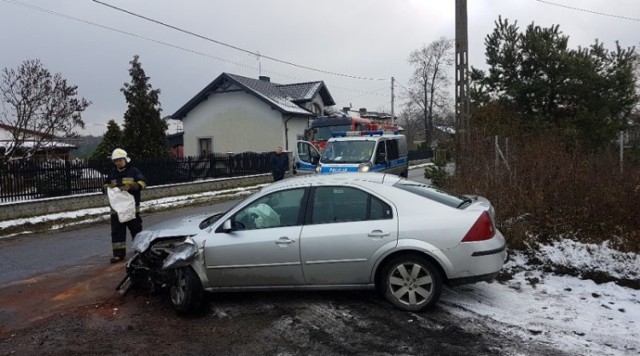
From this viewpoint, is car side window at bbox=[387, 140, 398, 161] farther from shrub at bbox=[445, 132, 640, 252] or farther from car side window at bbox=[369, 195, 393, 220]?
car side window at bbox=[369, 195, 393, 220]

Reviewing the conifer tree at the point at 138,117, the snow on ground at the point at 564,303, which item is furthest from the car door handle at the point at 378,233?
the conifer tree at the point at 138,117

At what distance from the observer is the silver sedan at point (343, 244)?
4.87m

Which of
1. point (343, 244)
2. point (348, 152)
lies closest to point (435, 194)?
point (343, 244)

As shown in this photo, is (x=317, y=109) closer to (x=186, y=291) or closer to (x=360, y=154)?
(x=360, y=154)

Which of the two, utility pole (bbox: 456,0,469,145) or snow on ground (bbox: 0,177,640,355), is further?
utility pole (bbox: 456,0,469,145)

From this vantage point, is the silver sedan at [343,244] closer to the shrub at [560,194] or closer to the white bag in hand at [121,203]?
the shrub at [560,194]

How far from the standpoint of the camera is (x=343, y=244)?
4996 mm

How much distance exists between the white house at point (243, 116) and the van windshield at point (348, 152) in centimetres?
1579

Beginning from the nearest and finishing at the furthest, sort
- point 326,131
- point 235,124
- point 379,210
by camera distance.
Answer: point 379,210 < point 326,131 < point 235,124

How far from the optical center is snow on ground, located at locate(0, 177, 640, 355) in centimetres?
431

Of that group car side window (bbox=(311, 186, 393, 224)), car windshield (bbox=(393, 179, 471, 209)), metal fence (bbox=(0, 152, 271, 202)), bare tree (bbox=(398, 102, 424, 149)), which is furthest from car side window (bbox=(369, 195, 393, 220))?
bare tree (bbox=(398, 102, 424, 149))

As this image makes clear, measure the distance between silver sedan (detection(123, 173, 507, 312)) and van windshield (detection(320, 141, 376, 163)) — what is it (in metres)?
8.34

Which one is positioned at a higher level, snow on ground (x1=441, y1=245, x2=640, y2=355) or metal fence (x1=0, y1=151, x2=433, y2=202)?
metal fence (x1=0, y1=151, x2=433, y2=202)

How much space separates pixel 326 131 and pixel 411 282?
19.0 m
